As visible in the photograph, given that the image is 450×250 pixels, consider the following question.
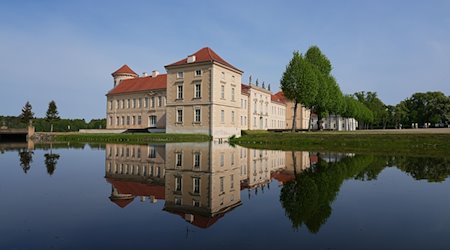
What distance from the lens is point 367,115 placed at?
82750 mm

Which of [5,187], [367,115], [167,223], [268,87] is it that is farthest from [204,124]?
[367,115]

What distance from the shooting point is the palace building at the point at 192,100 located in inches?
1677

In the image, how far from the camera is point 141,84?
198ft

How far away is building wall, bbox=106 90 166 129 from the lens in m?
55.7

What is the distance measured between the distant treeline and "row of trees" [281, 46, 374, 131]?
153 feet

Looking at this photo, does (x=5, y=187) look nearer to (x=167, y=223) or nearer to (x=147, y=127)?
(x=167, y=223)

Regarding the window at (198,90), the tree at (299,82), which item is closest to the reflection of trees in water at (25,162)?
the window at (198,90)

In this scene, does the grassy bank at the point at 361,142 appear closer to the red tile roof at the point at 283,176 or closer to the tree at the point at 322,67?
the red tile roof at the point at 283,176

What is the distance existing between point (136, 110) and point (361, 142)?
4102 centimetres

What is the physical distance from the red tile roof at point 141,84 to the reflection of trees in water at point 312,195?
46.4 m

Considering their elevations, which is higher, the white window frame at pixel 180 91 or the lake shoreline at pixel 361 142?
the white window frame at pixel 180 91

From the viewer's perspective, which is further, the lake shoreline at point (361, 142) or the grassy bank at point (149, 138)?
the grassy bank at point (149, 138)

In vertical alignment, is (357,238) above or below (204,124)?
below

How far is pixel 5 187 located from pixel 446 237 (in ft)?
34.7
